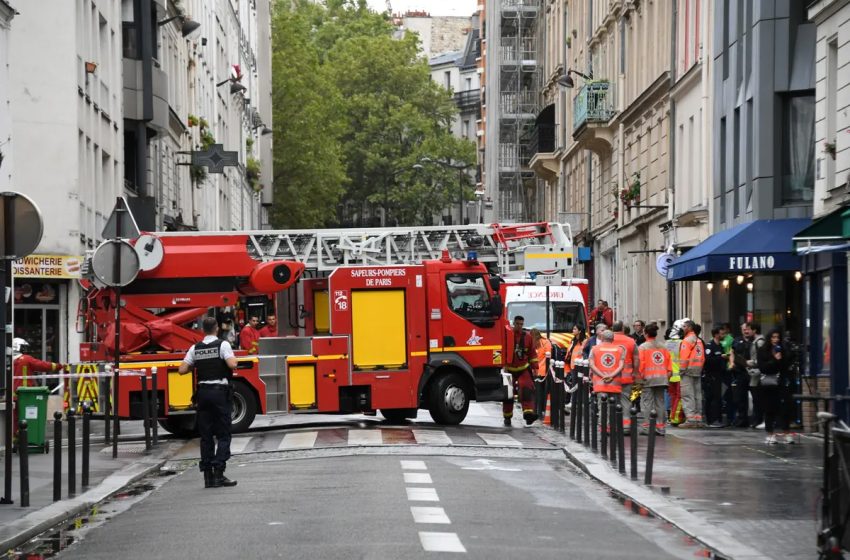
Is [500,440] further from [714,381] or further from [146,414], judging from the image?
[714,381]

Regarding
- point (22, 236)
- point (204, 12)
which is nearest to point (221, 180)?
point (204, 12)

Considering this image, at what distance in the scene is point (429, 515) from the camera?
14023mm

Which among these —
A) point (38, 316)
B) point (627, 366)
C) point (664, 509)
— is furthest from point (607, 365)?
point (38, 316)

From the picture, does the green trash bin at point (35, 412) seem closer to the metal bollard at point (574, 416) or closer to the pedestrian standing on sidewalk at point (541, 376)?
the metal bollard at point (574, 416)

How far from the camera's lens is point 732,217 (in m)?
34.0

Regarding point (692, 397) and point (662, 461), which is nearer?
point (662, 461)

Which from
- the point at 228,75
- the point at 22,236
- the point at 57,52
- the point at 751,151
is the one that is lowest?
the point at 22,236

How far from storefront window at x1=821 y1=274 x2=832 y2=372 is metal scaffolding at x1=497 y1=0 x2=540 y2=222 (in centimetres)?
5343

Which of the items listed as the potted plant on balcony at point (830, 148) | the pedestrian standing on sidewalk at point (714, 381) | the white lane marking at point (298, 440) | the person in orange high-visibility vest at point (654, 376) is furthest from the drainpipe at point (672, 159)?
the white lane marking at point (298, 440)

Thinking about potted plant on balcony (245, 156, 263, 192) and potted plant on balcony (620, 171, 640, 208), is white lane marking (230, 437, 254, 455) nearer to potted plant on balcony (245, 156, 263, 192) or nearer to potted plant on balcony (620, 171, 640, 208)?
potted plant on balcony (620, 171, 640, 208)

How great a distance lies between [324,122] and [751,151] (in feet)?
200

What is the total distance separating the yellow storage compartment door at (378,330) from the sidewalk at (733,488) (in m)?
3.17

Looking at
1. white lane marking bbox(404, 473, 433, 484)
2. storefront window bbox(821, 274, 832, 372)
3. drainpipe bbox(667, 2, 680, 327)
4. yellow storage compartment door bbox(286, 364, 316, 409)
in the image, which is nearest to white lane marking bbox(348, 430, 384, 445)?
yellow storage compartment door bbox(286, 364, 316, 409)

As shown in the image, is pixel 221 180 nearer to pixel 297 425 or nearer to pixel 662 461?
pixel 297 425
